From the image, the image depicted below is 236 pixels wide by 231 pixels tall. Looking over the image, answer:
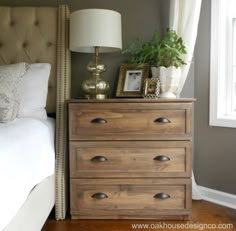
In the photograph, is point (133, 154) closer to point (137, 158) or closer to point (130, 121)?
point (137, 158)

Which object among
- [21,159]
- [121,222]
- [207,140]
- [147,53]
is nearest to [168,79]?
[147,53]

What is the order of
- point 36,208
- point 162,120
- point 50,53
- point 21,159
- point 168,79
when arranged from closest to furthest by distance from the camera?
point 21,159 → point 36,208 → point 162,120 → point 168,79 → point 50,53

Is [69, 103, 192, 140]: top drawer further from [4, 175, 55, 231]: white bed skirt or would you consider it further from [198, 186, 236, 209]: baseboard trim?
[198, 186, 236, 209]: baseboard trim

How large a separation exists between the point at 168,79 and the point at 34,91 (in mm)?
916

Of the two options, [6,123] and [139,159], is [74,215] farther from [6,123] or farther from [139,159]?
[6,123]

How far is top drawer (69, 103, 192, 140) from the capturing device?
191 centimetres

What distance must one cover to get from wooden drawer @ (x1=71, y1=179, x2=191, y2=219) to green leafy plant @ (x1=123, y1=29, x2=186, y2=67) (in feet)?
2.68

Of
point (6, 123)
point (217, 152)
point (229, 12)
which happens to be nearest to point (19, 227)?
point (6, 123)

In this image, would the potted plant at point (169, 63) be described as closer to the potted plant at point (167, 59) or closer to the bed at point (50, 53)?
the potted plant at point (167, 59)

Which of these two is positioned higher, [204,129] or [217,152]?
[204,129]

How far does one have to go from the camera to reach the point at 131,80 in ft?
7.63

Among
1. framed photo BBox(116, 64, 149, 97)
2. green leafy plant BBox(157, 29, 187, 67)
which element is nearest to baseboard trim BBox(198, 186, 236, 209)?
framed photo BBox(116, 64, 149, 97)

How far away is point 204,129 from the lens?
2.39 meters

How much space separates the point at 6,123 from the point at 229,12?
1.84 meters
